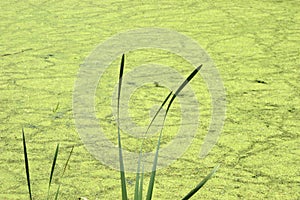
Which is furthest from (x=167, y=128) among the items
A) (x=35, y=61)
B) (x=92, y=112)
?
(x=35, y=61)

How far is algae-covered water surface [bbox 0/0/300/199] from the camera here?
2.29m

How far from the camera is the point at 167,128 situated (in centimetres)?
281

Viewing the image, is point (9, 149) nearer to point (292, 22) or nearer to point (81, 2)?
point (292, 22)

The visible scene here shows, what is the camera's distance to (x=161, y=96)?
321cm

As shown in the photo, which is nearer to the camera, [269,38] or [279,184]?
[279,184]

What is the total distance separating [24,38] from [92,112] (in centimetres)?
165

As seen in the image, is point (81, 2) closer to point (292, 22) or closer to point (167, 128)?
point (292, 22)

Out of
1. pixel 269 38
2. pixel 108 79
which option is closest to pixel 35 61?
pixel 108 79

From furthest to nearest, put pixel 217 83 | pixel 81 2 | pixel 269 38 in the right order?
pixel 81 2 → pixel 269 38 → pixel 217 83

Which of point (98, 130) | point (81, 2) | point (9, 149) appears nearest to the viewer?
point (9, 149)

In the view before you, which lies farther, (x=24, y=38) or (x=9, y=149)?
(x=24, y=38)

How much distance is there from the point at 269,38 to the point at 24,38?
66.8 inches

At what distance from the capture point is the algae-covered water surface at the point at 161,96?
90.4 inches

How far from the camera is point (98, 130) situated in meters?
2.76
